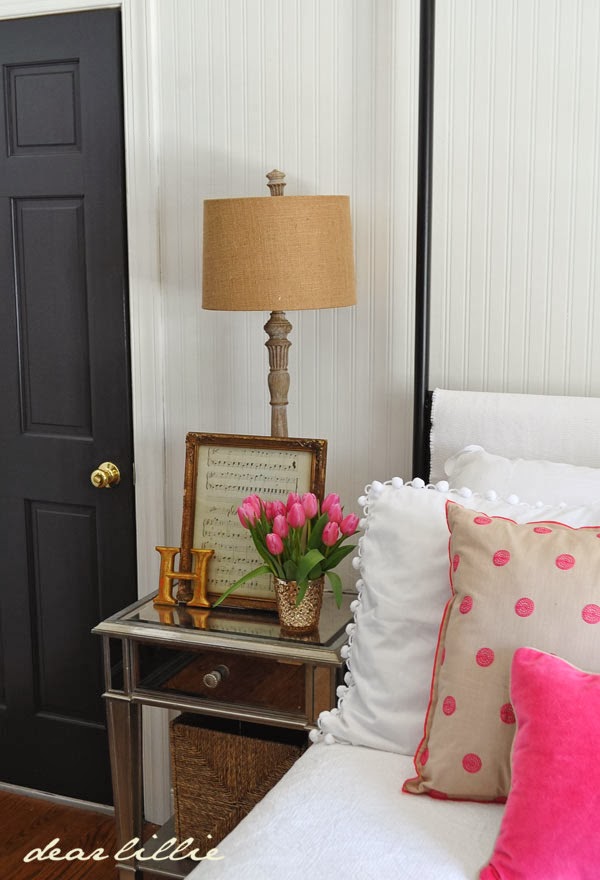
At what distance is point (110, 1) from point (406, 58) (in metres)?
0.74

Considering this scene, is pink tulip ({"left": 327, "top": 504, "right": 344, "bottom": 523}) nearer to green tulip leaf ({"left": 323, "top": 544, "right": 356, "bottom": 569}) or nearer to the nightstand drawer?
green tulip leaf ({"left": 323, "top": 544, "right": 356, "bottom": 569})

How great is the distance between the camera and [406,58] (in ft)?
6.77


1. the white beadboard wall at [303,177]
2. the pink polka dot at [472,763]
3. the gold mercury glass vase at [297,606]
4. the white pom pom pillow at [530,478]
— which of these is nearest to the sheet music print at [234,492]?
the gold mercury glass vase at [297,606]

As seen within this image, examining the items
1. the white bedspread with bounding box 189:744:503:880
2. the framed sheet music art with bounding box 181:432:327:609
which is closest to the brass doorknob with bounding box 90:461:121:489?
the framed sheet music art with bounding box 181:432:327:609

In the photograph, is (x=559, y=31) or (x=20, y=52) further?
(x=20, y=52)

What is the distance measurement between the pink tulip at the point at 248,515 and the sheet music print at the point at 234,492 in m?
0.16

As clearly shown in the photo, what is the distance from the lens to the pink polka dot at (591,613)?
1324mm

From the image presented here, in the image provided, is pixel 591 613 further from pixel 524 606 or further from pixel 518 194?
pixel 518 194

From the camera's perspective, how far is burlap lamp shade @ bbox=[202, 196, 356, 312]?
1863 mm

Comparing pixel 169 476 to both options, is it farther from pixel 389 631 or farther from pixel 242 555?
pixel 389 631

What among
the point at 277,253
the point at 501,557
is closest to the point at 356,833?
the point at 501,557

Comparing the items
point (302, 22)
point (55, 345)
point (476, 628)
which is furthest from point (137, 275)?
point (476, 628)

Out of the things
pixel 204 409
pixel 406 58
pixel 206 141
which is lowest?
pixel 204 409

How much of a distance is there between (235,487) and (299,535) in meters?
0.29
